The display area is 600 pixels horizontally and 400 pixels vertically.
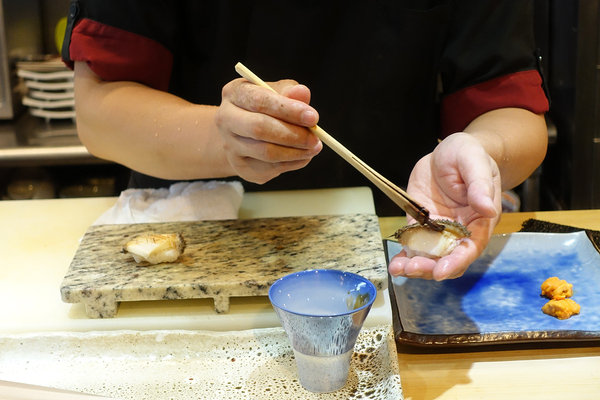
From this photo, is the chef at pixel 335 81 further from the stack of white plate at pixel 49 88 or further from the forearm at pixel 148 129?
the stack of white plate at pixel 49 88

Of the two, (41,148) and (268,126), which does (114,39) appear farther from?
(41,148)

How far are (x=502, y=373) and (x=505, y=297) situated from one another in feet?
0.78

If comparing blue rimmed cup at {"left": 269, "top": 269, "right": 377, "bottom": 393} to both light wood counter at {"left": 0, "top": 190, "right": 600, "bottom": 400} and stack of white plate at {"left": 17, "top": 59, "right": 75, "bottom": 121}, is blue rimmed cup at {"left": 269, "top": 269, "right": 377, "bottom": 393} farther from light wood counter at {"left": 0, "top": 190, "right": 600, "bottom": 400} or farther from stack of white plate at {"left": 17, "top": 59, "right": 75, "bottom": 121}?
stack of white plate at {"left": 17, "top": 59, "right": 75, "bottom": 121}

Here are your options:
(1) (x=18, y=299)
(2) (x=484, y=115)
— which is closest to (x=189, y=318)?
(1) (x=18, y=299)

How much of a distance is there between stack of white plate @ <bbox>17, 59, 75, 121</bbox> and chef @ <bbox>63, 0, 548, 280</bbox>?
1338 millimetres

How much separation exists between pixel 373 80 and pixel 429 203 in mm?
553

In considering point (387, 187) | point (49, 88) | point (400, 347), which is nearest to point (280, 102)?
point (387, 187)

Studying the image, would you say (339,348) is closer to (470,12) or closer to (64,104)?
(470,12)

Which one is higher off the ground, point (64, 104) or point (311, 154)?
point (311, 154)

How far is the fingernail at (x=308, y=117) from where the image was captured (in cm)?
119

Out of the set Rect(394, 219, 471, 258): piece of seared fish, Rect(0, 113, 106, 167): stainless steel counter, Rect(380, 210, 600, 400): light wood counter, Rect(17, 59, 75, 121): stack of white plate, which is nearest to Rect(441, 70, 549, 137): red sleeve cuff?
Rect(394, 219, 471, 258): piece of seared fish

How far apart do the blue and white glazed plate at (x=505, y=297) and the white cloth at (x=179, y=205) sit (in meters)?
0.41

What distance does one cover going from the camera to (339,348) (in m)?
1.08

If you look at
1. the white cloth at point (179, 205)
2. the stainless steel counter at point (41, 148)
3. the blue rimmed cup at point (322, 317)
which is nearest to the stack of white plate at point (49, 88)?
the stainless steel counter at point (41, 148)
